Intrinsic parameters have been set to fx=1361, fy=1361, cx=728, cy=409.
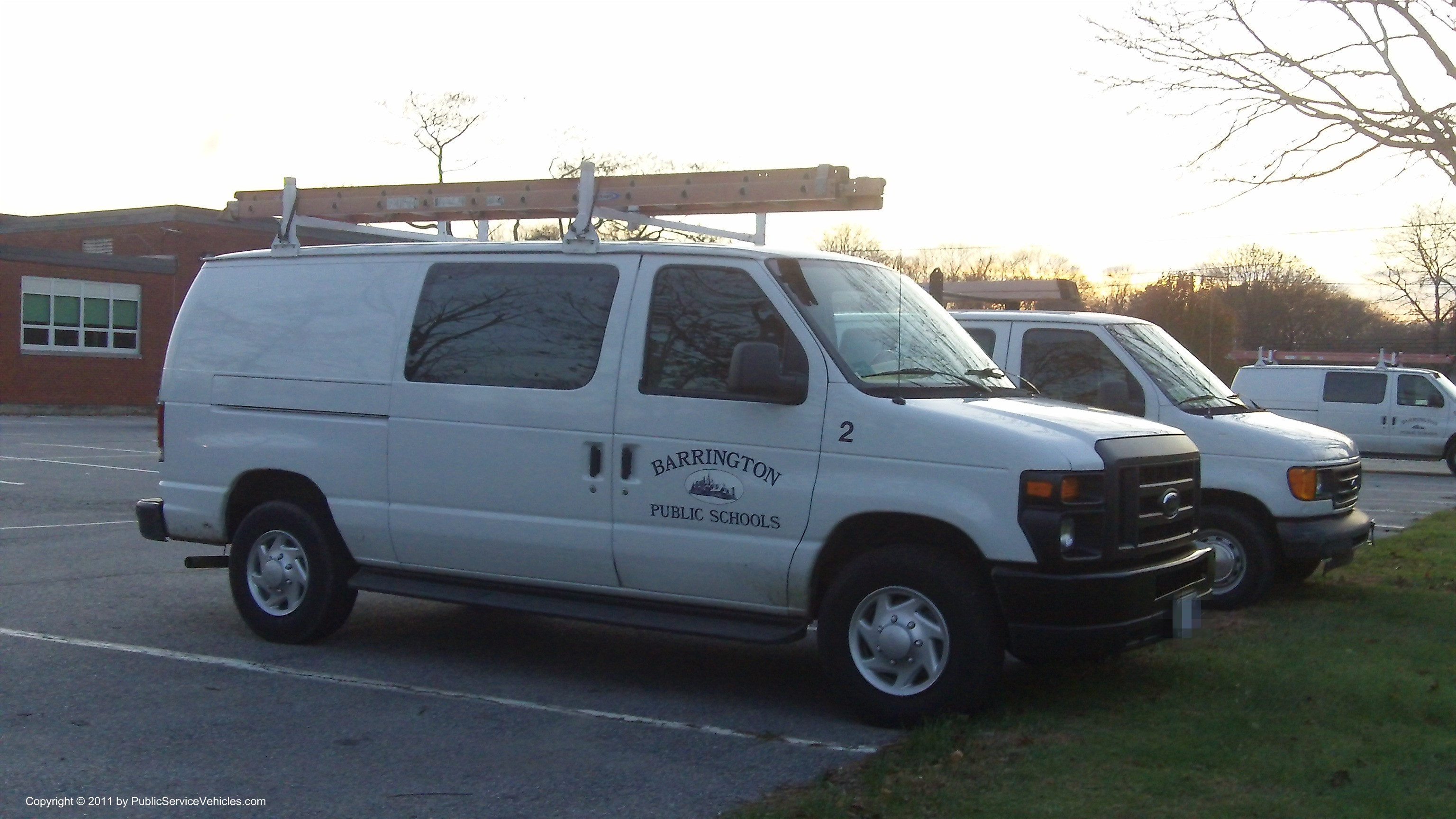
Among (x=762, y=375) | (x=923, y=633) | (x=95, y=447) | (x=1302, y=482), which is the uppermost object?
(x=762, y=375)

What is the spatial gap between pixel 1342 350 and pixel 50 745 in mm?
73335

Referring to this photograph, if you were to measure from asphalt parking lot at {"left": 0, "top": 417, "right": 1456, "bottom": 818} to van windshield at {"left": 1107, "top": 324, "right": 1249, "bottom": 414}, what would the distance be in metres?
3.32

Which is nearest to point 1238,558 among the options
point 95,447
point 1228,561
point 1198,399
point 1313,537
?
point 1228,561

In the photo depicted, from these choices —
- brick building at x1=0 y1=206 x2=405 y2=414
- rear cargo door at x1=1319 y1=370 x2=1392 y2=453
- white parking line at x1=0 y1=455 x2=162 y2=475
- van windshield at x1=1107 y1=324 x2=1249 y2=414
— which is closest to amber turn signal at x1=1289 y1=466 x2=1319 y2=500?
van windshield at x1=1107 y1=324 x2=1249 y2=414

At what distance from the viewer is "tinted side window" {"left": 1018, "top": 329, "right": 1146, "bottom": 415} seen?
9461mm

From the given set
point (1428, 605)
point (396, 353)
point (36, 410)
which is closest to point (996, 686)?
point (396, 353)

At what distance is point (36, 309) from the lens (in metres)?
42.0

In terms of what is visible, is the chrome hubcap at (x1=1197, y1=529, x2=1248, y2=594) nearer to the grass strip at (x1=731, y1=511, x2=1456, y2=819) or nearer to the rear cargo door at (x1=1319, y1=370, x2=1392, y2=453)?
the grass strip at (x1=731, y1=511, x2=1456, y2=819)

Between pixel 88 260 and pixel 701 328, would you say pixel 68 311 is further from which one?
pixel 701 328

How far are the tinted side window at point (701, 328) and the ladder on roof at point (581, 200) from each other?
572mm

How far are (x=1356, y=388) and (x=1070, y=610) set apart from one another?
21.5 meters

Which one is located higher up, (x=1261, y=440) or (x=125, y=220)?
(x=125, y=220)

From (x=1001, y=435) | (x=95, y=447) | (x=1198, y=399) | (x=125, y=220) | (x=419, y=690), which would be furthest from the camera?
(x=125, y=220)

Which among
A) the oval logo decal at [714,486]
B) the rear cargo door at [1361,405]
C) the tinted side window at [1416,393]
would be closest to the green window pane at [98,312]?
the rear cargo door at [1361,405]
